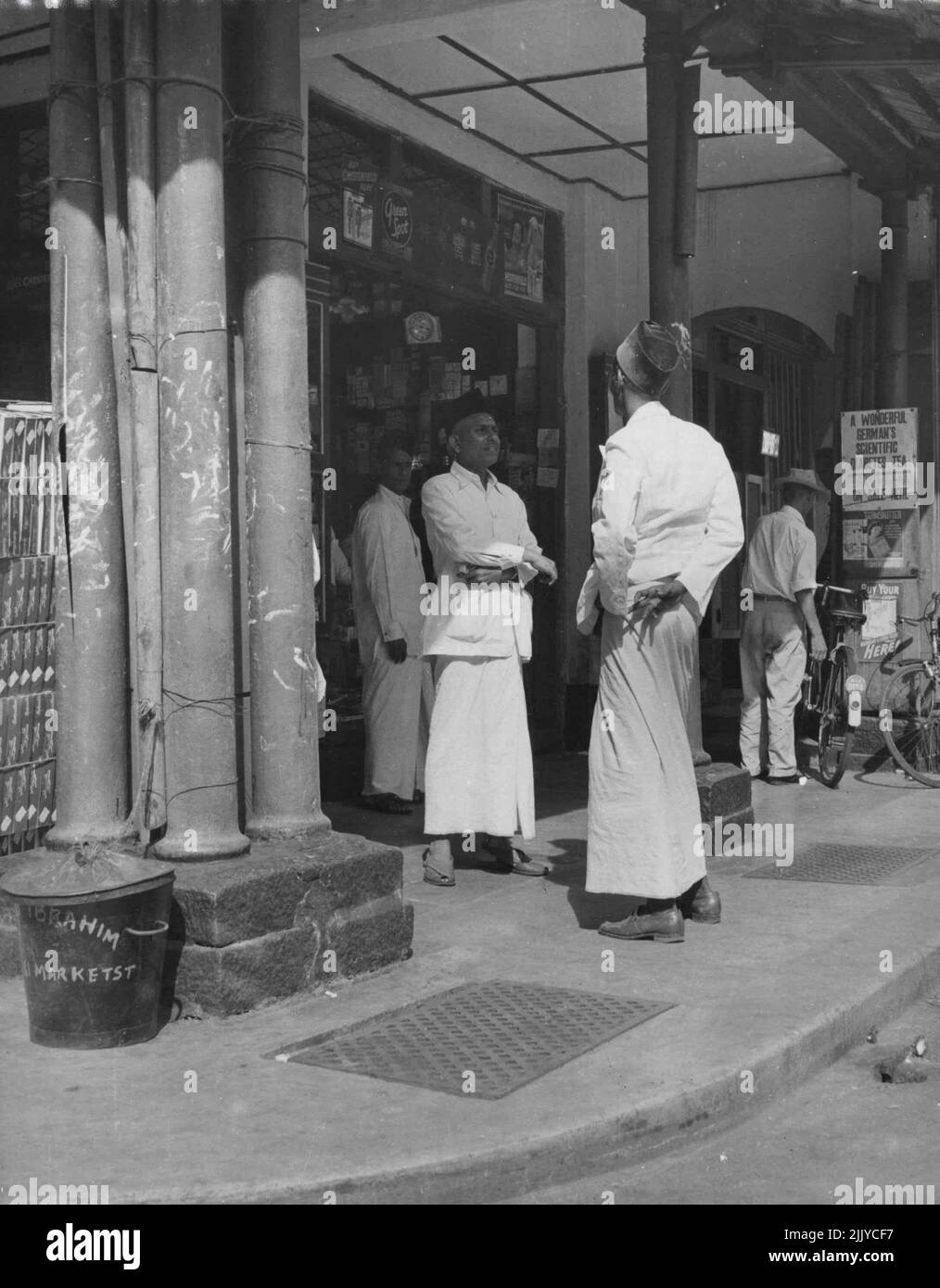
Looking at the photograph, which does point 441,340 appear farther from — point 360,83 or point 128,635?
point 128,635

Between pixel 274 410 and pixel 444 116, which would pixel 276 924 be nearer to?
pixel 274 410

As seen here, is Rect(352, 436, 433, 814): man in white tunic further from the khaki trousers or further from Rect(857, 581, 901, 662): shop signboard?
Rect(857, 581, 901, 662): shop signboard

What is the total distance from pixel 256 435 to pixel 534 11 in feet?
11.7

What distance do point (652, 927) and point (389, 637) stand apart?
3.34 metres

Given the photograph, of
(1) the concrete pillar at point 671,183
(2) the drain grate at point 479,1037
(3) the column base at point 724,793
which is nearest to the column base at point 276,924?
(2) the drain grate at point 479,1037

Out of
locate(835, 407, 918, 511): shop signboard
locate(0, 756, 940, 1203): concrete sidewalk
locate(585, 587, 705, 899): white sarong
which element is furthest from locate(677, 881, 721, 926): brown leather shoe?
locate(835, 407, 918, 511): shop signboard

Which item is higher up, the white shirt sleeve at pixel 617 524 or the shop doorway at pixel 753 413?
the shop doorway at pixel 753 413

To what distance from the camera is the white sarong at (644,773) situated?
552 centimetres

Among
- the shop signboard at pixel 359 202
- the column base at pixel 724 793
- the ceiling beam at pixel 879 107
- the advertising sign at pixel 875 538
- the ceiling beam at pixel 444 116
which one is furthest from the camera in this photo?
the advertising sign at pixel 875 538

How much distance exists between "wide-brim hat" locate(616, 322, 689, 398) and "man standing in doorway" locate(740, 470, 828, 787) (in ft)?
13.9

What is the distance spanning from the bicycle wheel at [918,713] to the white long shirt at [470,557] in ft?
13.3

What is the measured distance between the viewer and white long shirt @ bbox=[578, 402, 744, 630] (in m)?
5.52

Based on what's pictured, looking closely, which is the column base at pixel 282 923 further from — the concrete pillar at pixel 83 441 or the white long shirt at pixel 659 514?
the white long shirt at pixel 659 514
